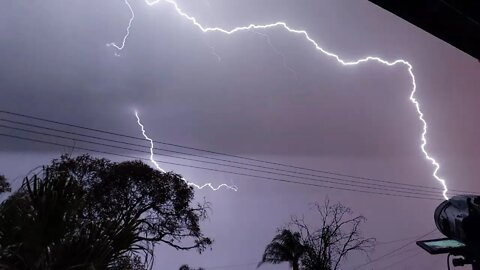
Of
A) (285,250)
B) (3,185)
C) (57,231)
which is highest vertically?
(3,185)

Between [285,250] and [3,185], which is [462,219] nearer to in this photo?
[3,185]

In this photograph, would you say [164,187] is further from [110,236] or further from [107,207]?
[110,236]

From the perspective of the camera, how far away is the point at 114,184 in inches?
659

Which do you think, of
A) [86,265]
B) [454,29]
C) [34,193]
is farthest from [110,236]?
[454,29]

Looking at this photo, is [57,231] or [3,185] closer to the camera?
[57,231]

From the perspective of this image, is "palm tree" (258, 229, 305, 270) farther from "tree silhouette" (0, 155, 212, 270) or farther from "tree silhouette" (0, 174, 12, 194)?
"tree silhouette" (0, 155, 212, 270)

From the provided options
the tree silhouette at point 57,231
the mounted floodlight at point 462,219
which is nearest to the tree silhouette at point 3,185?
the tree silhouette at point 57,231

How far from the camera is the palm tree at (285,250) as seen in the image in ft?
78.6

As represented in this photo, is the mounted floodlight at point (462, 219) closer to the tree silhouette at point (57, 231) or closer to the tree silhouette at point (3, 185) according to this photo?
the tree silhouette at point (57, 231)

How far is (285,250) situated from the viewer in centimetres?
2456

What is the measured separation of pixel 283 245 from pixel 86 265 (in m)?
23.0

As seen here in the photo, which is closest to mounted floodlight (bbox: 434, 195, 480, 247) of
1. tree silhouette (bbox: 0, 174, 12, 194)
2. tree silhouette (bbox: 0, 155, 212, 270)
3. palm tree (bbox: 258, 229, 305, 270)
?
tree silhouette (bbox: 0, 155, 212, 270)

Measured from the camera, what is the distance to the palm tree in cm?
2397

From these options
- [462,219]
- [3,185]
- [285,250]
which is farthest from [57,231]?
[285,250]
